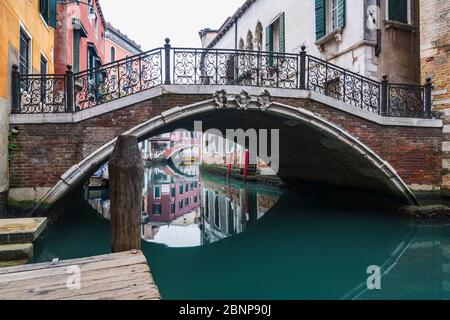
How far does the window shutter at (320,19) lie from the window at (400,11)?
1.74 m

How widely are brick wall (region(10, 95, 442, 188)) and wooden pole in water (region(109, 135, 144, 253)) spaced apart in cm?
334

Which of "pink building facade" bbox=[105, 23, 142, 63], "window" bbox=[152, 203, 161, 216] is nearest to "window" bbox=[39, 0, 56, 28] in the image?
"window" bbox=[152, 203, 161, 216]

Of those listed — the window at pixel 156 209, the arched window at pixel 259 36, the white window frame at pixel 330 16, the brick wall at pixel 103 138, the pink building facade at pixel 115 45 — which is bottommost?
the window at pixel 156 209

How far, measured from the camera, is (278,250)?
5973 mm

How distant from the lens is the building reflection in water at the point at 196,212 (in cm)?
751

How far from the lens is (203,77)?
6.56 meters

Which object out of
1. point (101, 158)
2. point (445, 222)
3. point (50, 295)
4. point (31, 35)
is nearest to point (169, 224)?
point (101, 158)

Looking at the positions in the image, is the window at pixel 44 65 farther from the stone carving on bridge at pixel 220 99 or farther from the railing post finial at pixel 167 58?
the stone carving on bridge at pixel 220 99

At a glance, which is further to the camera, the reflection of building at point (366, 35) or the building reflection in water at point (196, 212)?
the reflection of building at point (366, 35)

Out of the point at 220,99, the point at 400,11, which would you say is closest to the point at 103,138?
the point at 220,99

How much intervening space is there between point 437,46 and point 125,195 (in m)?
6.96

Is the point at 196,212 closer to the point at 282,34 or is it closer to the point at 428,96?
the point at 282,34

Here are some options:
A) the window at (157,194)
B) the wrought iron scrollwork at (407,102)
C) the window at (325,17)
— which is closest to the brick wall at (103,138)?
the wrought iron scrollwork at (407,102)

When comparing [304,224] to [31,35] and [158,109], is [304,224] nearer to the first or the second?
[158,109]
